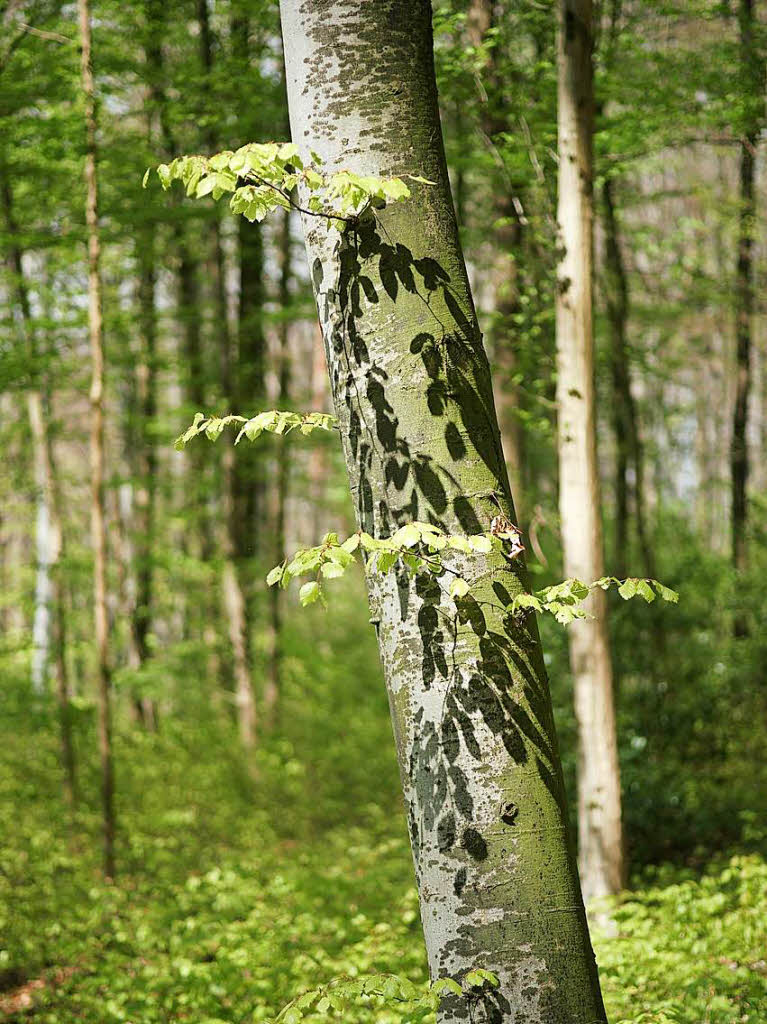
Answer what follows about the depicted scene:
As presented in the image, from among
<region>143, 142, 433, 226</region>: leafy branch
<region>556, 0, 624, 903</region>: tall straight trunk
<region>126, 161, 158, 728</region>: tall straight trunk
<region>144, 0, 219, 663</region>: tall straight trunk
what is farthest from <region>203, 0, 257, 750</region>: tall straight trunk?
<region>143, 142, 433, 226</region>: leafy branch

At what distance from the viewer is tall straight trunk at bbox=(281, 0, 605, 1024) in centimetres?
193

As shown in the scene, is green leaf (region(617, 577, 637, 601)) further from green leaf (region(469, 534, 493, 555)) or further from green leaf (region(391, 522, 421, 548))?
green leaf (region(391, 522, 421, 548))

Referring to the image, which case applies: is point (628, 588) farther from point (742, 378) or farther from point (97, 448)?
point (742, 378)

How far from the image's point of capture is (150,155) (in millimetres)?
7641

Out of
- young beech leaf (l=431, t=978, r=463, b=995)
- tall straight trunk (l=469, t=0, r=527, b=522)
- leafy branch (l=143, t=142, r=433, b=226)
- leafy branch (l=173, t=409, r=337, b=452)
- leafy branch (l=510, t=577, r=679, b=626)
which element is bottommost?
young beech leaf (l=431, t=978, r=463, b=995)

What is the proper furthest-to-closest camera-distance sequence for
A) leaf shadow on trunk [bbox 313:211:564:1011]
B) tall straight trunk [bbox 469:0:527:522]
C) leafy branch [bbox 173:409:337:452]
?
tall straight trunk [bbox 469:0:527:522]
leafy branch [bbox 173:409:337:452]
leaf shadow on trunk [bbox 313:211:564:1011]

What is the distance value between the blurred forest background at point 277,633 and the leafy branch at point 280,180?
220cm

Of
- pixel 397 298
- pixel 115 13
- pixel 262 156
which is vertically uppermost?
pixel 115 13

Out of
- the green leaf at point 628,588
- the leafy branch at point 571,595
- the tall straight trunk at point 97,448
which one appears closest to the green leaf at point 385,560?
the leafy branch at point 571,595

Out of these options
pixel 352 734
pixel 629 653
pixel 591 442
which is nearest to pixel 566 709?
pixel 629 653

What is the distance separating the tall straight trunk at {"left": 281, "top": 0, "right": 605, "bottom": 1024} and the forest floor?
82 centimetres

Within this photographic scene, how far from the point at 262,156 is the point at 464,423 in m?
0.73

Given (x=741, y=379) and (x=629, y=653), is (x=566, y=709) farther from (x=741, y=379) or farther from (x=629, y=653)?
(x=741, y=379)

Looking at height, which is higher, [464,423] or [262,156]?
[262,156]
